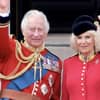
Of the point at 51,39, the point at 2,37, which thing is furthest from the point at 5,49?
the point at 51,39

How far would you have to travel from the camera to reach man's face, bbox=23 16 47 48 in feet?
11.9

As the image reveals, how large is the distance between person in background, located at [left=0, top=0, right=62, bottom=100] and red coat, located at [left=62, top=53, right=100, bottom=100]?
79 millimetres

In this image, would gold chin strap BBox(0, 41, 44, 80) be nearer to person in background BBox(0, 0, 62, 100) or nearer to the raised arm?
person in background BBox(0, 0, 62, 100)

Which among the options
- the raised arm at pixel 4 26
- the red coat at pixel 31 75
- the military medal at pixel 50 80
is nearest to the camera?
the raised arm at pixel 4 26

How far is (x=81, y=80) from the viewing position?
3709mm

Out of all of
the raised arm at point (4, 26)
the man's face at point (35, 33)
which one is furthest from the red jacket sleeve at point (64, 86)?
the raised arm at point (4, 26)

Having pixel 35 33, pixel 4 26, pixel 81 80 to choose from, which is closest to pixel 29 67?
pixel 35 33

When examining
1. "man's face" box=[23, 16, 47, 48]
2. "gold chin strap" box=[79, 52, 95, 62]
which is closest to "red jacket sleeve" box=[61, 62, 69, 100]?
"gold chin strap" box=[79, 52, 95, 62]

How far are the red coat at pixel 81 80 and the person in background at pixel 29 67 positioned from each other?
0.26 feet

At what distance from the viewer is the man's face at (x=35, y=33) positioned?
11.9 ft

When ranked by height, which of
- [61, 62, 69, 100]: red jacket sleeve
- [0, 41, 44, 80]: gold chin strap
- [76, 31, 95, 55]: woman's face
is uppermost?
[76, 31, 95, 55]: woman's face

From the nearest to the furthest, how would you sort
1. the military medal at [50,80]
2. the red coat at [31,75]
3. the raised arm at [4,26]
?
the raised arm at [4,26] < the red coat at [31,75] < the military medal at [50,80]

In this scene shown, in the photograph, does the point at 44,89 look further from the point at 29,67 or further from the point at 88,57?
the point at 88,57

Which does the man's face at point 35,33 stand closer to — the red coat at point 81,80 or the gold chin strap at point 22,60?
the gold chin strap at point 22,60
